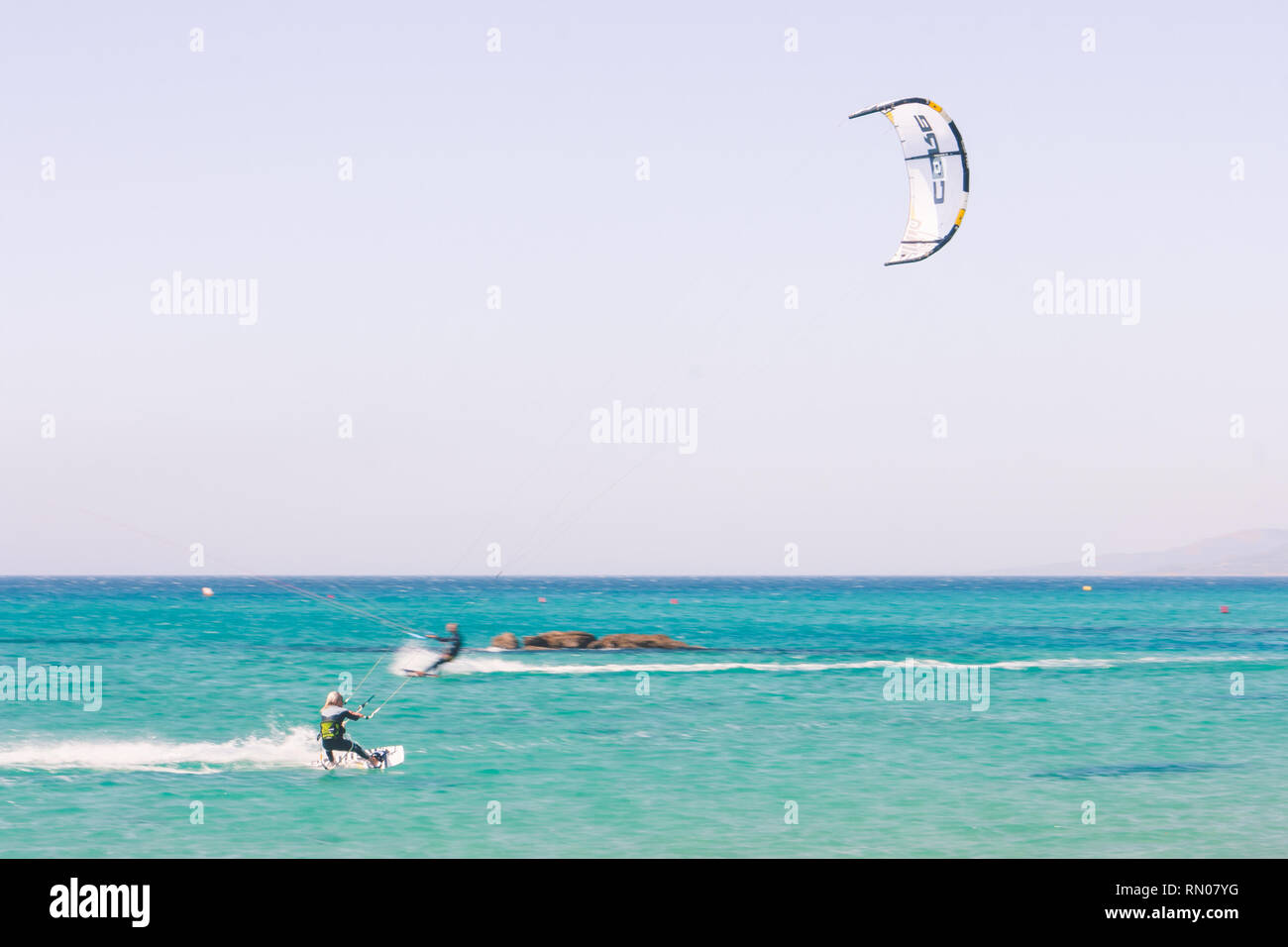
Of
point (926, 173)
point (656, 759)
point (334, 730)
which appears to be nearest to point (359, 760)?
point (334, 730)

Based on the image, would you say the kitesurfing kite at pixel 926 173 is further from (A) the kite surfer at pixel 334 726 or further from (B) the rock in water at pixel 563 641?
(B) the rock in water at pixel 563 641

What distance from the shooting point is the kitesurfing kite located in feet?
82.1

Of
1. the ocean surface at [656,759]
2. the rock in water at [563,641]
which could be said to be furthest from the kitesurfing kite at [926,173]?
the rock in water at [563,641]

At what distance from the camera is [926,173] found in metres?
25.7

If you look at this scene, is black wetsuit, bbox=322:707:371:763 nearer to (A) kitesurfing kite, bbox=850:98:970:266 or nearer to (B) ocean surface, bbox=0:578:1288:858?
(B) ocean surface, bbox=0:578:1288:858

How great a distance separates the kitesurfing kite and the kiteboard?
1444 centimetres

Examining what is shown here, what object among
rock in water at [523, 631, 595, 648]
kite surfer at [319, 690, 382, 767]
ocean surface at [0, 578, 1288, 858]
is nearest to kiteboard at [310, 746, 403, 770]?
kite surfer at [319, 690, 382, 767]

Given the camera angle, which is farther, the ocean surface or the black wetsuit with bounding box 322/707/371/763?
the black wetsuit with bounding box 322/707/371/763

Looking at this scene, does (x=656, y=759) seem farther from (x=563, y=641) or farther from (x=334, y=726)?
(x=563, y=641)

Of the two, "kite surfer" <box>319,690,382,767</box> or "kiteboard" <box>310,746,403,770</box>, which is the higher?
"kite surfer" <box>319,690,382,767</box>

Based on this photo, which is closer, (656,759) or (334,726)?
(334,726)

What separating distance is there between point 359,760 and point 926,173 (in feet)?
55.8

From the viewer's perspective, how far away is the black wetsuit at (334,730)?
944 inches

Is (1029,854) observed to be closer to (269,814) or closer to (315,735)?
(269,814)
